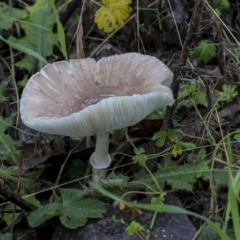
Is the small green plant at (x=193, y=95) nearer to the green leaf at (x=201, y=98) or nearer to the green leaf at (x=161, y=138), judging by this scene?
the green leaf at (x=201, y=98)

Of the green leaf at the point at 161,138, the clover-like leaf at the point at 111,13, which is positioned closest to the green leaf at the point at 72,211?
the green leaf at the point at 161,138

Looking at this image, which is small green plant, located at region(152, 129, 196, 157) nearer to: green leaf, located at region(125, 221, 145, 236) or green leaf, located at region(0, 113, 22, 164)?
green leaf, located at region(125, 221, 145, 236)

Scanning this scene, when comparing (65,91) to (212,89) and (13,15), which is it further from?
(13,15)

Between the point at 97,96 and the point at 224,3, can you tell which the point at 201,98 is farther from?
the point at 224,3

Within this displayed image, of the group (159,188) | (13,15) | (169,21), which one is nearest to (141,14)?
(169,21)

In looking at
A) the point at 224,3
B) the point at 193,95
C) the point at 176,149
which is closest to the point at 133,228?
the point at 176,149
